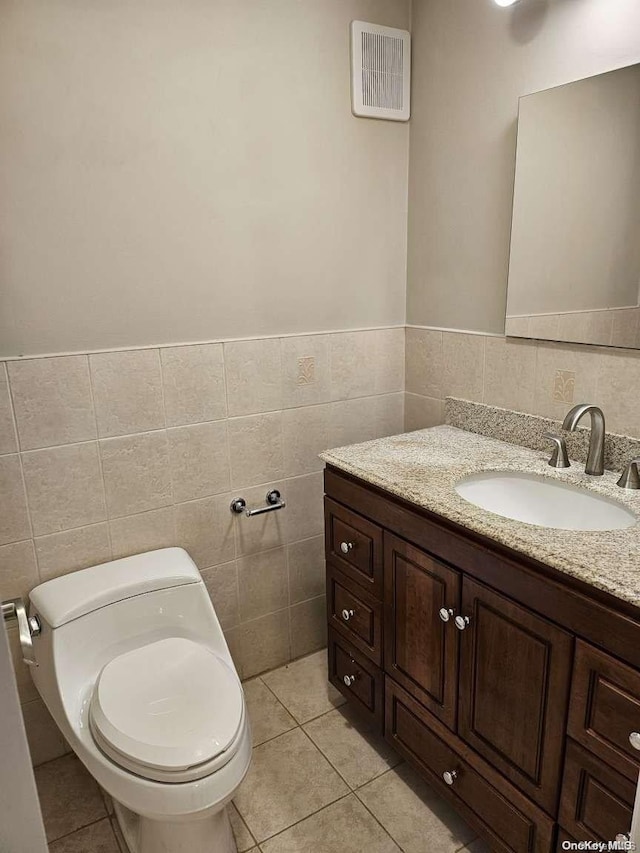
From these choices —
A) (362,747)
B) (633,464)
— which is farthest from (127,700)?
(633,464)

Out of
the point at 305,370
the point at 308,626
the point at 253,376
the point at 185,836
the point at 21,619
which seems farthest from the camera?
the point at 308,626

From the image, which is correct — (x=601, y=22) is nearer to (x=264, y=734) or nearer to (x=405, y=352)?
(x=405, y=352)

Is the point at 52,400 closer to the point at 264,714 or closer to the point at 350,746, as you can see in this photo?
the point at 264,714

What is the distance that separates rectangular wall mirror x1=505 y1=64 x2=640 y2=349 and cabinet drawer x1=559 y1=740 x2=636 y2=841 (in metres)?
0.96

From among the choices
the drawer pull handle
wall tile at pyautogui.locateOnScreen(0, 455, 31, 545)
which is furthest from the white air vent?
the drawer pull handle

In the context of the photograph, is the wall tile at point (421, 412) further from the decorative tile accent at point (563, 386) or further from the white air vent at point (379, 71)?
the white air vent at point (379, 71)

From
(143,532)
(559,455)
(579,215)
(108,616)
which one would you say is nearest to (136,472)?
(143,532)

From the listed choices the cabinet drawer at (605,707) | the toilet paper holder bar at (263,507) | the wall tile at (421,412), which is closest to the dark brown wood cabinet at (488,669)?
the cabinet drawer at (605,707)

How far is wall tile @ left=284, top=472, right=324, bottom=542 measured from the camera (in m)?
2.11

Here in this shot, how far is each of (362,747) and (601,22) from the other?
210 cm

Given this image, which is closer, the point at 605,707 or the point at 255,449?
the point at 605,707

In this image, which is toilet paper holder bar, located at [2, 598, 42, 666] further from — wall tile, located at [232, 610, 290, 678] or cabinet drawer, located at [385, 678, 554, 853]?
wall tile, located at [232, 610, 290, 678]

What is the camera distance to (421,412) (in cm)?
223

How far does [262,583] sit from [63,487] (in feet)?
2.55
